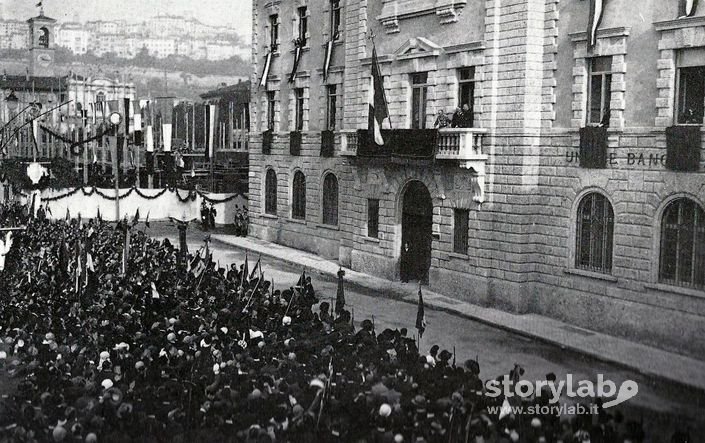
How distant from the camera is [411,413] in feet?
40.2

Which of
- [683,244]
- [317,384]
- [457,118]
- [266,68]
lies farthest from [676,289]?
[266,68]

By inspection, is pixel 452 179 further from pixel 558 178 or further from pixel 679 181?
pixel 679 181

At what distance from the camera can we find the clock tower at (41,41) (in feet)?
162

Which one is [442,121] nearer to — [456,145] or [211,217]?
[456,145]

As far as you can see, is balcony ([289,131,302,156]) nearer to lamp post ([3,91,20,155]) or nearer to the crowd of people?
lamp post ([3,91,20,155])

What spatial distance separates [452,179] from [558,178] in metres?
4.27

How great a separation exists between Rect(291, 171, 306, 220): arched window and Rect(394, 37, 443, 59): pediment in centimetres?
1085

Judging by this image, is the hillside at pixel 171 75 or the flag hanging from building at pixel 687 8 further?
the hillside at pixel 171 75

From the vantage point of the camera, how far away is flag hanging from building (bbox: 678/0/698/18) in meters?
20.6

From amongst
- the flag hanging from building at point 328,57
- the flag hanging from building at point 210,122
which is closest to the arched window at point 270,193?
the flag hanging from building at point 210,122

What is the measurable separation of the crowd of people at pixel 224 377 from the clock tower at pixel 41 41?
3131 centimetres

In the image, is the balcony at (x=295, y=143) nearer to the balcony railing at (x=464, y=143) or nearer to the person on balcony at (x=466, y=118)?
the balcony railing at (x=464, y=143)

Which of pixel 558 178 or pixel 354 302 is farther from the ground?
pixel 558 178

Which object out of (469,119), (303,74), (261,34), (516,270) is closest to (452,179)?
(469,119)
